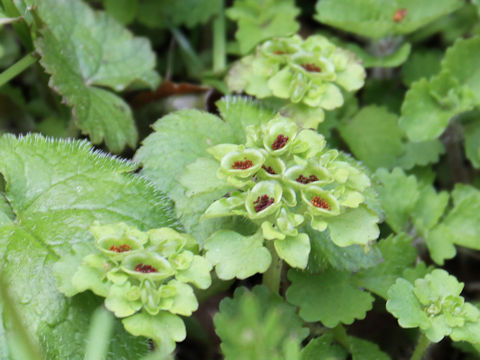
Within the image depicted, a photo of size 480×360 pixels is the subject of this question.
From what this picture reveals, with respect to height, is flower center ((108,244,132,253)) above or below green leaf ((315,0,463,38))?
above

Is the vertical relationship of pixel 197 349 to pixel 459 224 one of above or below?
below

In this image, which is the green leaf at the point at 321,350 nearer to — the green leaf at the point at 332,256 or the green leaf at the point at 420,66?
the green leaf at the point at 332,256

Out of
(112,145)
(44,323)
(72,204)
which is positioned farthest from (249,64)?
(44,323)

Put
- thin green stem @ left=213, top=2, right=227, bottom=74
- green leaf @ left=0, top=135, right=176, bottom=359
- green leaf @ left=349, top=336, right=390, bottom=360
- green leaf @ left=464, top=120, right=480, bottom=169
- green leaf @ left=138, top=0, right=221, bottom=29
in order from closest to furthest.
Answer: green leaf @ left=0, top=135, right=176, bottom=359, green leaf @ left=349, top=336, right=390, bottom=360, green leaf @ left=464, top=120, right=480, bottom=169, thin green stem @ left=213, top=2, right=227, bottom=74, green leaf @ left=138, top=0, right=221, bottom=29

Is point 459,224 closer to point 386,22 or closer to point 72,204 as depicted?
point 386,22

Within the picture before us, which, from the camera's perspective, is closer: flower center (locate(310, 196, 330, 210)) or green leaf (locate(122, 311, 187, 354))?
green leaf (locate(122, 311, 187, 354))

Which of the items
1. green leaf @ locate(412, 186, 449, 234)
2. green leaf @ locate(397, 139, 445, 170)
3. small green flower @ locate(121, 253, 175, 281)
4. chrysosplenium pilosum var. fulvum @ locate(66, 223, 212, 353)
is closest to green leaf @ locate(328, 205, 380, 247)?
chrysosplenium pilosum var. fulvum @ locate(66, 223, 212, 353)

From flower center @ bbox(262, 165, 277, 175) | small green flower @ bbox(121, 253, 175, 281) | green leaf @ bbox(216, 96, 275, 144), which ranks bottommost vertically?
green leaf @ bbox(216, 96, 275, 144)

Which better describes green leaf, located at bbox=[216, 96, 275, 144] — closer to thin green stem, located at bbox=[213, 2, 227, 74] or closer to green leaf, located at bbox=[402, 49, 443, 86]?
thin green stem, located at bbox=[213, 2, 227, 74]
